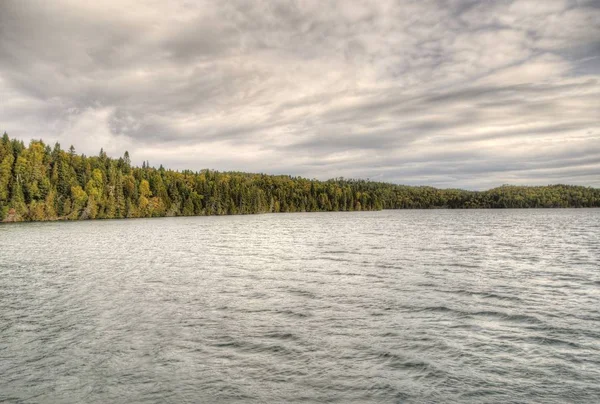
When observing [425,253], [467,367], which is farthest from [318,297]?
[425,253]

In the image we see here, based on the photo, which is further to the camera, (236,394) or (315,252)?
(315,252)

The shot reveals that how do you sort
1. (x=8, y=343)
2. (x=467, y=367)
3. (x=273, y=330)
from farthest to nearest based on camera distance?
(x=273, y=330) → (x=8, y=343) → (x=467, y=367)

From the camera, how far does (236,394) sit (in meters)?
12.5

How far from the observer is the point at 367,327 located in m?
19.1

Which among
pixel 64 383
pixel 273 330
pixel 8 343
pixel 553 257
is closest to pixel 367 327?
pixel 273 330

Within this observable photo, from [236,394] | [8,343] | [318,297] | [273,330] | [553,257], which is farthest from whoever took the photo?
[553,257]

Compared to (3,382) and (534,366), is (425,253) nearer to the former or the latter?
(534,366)

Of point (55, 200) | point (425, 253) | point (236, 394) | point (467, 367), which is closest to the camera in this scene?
point (236, 394)

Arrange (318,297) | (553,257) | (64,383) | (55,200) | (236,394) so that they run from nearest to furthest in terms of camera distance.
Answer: (236,394) < (64,383) < (318,297) < (553,257) < (55,200)

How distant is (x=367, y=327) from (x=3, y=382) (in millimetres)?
13721

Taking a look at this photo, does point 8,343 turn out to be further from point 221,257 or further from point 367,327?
point 221,257

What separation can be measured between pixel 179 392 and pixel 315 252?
38792 mm

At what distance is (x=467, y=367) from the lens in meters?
14.6

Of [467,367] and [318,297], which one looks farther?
[318,297]
